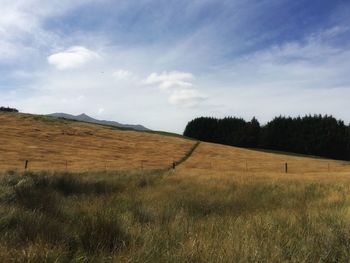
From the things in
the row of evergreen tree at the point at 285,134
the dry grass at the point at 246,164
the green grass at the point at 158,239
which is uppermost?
the row of evergreen tree at the point at 285,134

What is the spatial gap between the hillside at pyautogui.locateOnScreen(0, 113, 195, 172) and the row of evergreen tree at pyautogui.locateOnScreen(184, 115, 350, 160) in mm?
28811

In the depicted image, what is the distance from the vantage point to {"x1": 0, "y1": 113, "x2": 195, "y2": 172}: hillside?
178 feet

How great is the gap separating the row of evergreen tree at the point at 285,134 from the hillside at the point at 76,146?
1134 inches

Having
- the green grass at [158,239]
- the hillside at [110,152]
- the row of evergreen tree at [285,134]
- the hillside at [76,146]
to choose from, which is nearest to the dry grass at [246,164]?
the hillside at [110,152]

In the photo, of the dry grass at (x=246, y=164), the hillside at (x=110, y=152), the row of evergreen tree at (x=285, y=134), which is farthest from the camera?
the row of evergreen tree at (x=285, y=134)

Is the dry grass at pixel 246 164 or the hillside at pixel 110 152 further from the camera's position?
the dry grass at pixel 246 164

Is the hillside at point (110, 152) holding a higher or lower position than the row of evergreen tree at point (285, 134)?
lower

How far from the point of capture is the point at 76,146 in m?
72.2

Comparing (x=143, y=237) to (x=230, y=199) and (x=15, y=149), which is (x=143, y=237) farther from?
(x=15, y=149)

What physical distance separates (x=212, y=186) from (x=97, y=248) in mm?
17320

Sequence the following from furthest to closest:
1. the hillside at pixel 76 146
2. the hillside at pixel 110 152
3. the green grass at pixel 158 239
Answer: the hillside at pixel 110 152
the hillside at pixel 76 146
the green grass at pixel 158 239

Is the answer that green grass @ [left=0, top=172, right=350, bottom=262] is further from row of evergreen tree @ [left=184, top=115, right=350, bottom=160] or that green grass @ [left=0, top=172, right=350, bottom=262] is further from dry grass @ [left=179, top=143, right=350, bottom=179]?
row of evergreen tree @ [left=184, top=115, right=350, bottom=160]

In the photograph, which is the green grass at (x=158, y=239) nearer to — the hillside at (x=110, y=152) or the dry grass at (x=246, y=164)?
the hillside at (x=110, y=152)

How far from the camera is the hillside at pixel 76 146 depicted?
5423 centimetres
